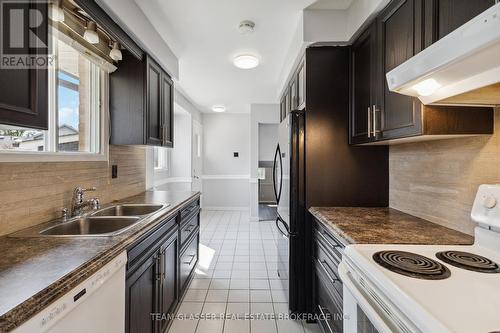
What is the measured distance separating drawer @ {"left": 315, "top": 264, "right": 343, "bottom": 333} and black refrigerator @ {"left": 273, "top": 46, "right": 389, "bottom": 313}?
0.74ft

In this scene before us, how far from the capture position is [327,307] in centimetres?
162

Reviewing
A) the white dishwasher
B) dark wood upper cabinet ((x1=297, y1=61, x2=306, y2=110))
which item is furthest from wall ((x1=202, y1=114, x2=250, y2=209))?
the white dishwasher

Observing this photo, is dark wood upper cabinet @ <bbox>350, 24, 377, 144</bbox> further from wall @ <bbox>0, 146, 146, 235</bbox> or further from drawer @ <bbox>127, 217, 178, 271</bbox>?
wall @ <bbox>0, 146, 146, 235</bbox>

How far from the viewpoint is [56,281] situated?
78 cm

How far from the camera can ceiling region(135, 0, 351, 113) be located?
200 cm

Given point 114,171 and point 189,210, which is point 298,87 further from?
point 114,171

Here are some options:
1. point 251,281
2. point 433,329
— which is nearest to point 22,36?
point 433,329

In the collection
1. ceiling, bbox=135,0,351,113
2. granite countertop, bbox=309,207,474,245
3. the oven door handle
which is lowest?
the oven door handle

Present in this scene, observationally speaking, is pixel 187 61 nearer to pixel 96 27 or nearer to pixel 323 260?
pixel 96 27

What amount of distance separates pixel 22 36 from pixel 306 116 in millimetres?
1725

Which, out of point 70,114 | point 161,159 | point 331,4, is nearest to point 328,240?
point 331,4

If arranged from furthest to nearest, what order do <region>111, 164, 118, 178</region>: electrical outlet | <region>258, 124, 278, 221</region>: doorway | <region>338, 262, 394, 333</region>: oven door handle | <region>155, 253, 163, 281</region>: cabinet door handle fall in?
<region>258, 124, 278, 221</region>: doorway < <region>111, 164, 118, 178</region>: electrical outlet < <region>155, 253, 163, 281</region>: cabinet door handle < <region>338, 262, 394, 333</region>: oven door handle

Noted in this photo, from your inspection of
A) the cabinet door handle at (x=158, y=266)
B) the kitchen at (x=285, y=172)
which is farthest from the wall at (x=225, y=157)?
the cabinet door handle at (x=158, y=266)

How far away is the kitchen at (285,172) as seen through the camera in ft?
2.82
